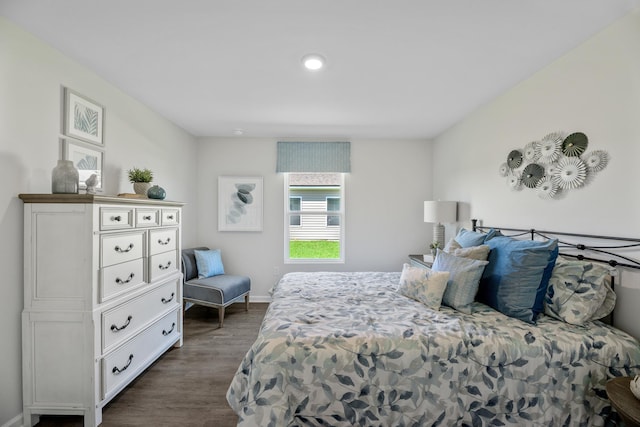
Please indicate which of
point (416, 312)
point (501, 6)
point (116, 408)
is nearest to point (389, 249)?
point (416, 312)

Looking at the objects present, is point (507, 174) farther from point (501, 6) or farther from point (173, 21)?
point (173, 21)

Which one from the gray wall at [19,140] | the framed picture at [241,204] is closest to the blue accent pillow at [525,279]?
the gray wall at [19,140]

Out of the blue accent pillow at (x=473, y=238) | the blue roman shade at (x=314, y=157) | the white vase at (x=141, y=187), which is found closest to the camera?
the blue accent pillow at (x=473, y=238)

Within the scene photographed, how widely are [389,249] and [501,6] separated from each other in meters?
3.22

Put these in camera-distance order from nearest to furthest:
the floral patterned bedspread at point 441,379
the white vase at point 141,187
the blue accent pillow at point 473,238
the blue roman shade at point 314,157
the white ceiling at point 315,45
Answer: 1. the floral patterned bedspread at point 441,379
2. the white ceiling at point 315,45
3. the blue accent pillow at point 473,238
4. the white vase at point 141,187
5. the blue roman shade at point 314,157

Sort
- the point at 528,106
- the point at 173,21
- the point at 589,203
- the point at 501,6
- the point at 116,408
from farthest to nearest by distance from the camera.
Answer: the point at 528,106, the point at 116,408, the point at 589,203, the point at 173,21, the point at 501,6

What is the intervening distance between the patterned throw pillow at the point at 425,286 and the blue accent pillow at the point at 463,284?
5 centimetres

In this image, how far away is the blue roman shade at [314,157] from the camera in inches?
165

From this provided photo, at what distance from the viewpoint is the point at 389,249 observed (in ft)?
14.0

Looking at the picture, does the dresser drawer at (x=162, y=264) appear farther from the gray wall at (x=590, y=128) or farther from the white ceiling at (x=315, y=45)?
the gray wall at (x=590, y=128)

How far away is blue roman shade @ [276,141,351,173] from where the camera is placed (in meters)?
4.18

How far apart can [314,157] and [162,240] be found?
7.89 ft

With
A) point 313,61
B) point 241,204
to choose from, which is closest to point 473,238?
point 313,61

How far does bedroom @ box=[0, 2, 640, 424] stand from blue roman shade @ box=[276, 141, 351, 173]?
166 mm
